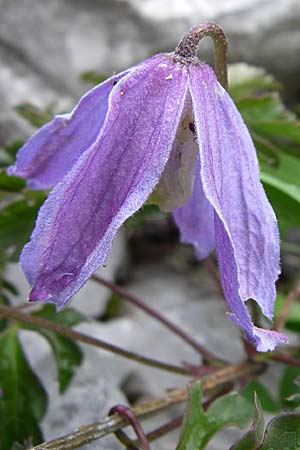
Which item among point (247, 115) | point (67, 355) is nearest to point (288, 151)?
point (247, 115)

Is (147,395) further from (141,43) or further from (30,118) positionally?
(141,43)


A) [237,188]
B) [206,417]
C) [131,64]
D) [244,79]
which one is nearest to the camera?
[237,188]

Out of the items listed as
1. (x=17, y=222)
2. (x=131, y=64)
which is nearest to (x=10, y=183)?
(x=17, y=222)

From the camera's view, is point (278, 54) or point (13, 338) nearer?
point (13, 338)

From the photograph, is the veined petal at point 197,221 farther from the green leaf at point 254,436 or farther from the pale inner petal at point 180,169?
the green leaf at point 254,436

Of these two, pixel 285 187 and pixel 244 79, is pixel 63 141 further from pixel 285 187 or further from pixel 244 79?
pixel 244 79
